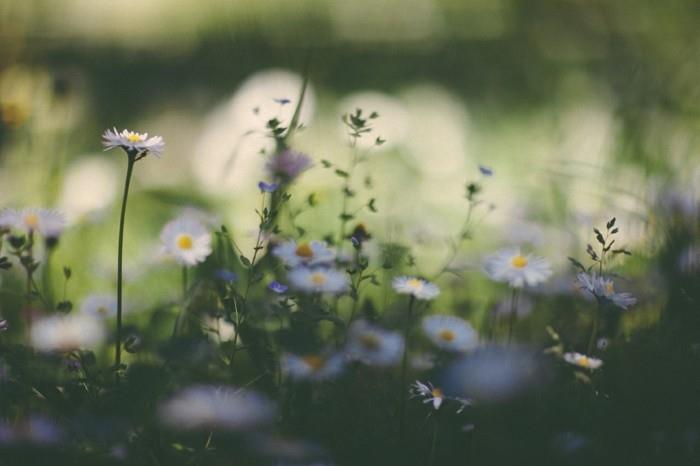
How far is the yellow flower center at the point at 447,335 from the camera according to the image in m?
0.89

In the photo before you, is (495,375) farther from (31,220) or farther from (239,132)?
(239,132)

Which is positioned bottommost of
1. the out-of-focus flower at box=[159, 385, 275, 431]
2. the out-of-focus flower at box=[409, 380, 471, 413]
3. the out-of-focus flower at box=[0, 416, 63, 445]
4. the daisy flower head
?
the out-of-focus flower at box=[0, 416, 63, 445]

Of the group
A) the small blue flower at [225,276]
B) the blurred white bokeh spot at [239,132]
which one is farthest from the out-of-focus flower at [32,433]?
the blurred white bokeh spot at [239,132]

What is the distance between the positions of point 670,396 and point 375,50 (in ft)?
6.11

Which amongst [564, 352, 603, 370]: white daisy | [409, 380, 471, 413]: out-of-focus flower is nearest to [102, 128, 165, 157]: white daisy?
[409, 380, 471, 413]: out-of-focus flower

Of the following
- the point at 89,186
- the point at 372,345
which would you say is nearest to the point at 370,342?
the point at 372,345

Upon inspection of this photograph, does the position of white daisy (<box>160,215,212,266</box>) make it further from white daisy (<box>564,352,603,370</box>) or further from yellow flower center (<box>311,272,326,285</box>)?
white daisy (<box>564,352,603,370</box>)

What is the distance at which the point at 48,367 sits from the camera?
726 mm

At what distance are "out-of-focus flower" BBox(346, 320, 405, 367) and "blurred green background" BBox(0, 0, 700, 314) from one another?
217mm

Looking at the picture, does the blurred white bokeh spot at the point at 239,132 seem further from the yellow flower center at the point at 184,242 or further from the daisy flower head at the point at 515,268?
the daisy flower head at the point at 515,268

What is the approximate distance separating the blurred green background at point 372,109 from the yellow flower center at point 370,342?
24 centimetres

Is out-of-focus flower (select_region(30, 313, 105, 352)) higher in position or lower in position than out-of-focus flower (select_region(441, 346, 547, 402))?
lower

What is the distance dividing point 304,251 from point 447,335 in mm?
202

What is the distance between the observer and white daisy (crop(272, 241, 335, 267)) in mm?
837
